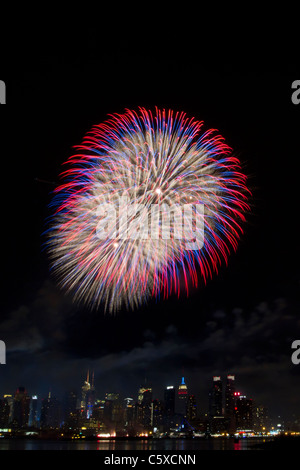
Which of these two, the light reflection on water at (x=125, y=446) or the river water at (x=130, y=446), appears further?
the light reflection on water at (x=125, y=446)

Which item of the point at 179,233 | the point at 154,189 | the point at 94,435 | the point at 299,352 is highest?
the point at 154,189

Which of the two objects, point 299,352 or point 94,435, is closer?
point 299,352

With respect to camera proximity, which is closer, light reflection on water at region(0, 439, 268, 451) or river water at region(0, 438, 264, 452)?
river water at region(0, 438, 264, 452)
